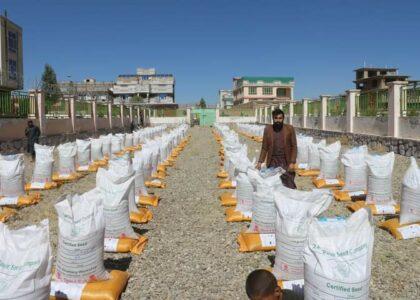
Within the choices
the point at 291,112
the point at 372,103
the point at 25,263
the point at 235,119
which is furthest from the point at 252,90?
the point at 25,263

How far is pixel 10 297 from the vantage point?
239cm

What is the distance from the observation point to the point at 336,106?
58.7 feet

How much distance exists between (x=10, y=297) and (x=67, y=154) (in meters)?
6.55

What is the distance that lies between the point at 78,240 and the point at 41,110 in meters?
14.6

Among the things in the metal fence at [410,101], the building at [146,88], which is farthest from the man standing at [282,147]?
the building at [146,88]

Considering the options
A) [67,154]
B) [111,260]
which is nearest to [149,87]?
[67,154]

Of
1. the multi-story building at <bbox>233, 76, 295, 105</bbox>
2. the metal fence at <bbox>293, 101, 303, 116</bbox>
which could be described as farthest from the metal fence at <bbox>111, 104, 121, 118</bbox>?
the multi-story building at <bbox>233, 76, 295, 105</bbox>

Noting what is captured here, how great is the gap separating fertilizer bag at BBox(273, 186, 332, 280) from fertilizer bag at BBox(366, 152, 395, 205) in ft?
8.20

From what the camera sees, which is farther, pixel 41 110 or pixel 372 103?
pixel 41 110

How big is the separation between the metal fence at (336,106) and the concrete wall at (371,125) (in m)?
1.47

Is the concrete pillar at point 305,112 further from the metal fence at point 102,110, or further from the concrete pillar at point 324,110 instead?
the metal fence at point 102,110

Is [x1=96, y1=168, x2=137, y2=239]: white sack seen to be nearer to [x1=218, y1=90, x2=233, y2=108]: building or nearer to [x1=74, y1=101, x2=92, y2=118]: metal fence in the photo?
[x1=74, y1=101, x2=92, y2=118]: metal fence

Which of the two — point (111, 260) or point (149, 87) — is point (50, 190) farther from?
point (149, 87)

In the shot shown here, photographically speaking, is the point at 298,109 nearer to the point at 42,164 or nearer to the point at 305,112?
the point at 305,112
